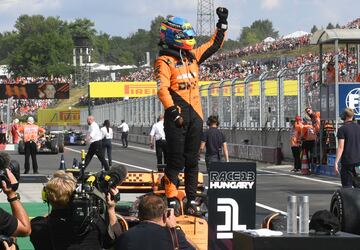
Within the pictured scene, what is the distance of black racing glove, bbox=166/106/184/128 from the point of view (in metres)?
10.3

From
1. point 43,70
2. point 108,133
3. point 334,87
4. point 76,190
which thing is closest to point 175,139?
point 76,190

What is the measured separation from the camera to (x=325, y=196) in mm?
20125

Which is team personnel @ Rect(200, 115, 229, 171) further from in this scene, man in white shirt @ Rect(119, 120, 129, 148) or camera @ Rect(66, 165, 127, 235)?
man in white shirt @ Rect(119, 120, 129, 148)

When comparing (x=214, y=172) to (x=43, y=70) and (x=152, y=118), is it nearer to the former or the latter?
(x=152, y=118)

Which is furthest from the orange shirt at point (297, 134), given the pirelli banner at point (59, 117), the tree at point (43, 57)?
the tree at point (43, 57)

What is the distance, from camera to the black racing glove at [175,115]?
10.3m

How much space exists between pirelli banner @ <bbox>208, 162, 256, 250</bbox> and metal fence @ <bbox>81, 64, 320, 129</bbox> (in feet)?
67.2

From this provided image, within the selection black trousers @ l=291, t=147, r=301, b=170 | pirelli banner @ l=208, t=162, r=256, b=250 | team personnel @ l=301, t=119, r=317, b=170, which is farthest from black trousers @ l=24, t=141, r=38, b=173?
pirelli banner @ l=208, t=162, r=256, b=250

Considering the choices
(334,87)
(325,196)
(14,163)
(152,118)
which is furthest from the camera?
(152,118)

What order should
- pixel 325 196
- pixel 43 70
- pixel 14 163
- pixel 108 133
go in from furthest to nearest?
pixel 43 70 → pixel 108 133 → pixel 325 196 → pixel 14 163

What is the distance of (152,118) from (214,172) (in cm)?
4883

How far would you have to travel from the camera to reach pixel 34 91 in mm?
79312

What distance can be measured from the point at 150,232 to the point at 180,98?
140 inches

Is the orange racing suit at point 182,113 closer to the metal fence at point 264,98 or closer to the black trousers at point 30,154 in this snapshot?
the black trousers at point 30,154
